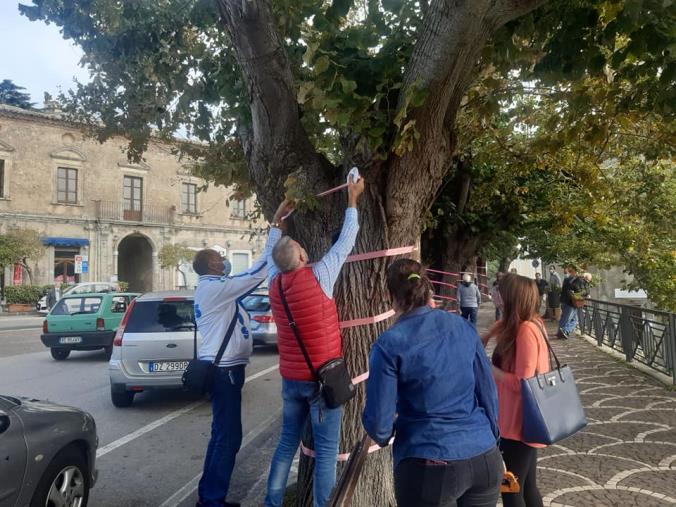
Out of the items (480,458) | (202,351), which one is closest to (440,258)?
(202,351)

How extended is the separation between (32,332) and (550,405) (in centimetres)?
1979

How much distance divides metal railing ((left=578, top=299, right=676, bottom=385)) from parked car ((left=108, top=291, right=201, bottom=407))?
7100 mm

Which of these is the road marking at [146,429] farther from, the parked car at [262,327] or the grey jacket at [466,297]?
the grey jacket at [466,297]

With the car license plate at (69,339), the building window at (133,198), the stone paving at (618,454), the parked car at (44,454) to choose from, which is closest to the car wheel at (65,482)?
the parked car at (44,454)

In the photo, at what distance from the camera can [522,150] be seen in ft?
30.1

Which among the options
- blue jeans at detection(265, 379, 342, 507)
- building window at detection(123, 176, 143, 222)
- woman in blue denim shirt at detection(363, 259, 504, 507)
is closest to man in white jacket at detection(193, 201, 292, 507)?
blue jeans at detection(265, 379, 342, 507)

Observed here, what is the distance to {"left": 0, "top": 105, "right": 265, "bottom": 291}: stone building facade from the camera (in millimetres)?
33562

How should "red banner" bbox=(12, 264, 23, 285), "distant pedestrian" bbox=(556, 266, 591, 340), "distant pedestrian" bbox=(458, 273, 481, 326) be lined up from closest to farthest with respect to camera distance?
"distant pedestrian" bbox=(556, 266, 591, 340) < "distant pedestrian" bbox=(458, 273, 481, 326) < "red banner" bbox=(12, 264, 23, 285)

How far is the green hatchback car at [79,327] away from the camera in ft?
40.5

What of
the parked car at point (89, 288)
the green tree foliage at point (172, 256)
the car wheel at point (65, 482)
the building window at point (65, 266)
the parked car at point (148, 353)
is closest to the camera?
the car wheel at point (65, 482)

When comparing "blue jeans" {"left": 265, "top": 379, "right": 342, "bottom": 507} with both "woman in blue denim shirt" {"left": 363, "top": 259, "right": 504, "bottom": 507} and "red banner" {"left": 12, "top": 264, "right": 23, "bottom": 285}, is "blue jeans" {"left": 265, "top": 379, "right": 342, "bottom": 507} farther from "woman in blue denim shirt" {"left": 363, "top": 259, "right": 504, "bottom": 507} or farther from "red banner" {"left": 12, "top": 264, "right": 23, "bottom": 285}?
"red banner" {"left": 12, "top": 264, "right": 23, "bottom": 285}

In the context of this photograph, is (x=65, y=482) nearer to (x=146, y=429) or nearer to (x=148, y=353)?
(x=146, y=429)

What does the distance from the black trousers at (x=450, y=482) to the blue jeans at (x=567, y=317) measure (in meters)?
12.4

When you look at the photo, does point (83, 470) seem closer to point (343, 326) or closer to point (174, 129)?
point (343, 326)
